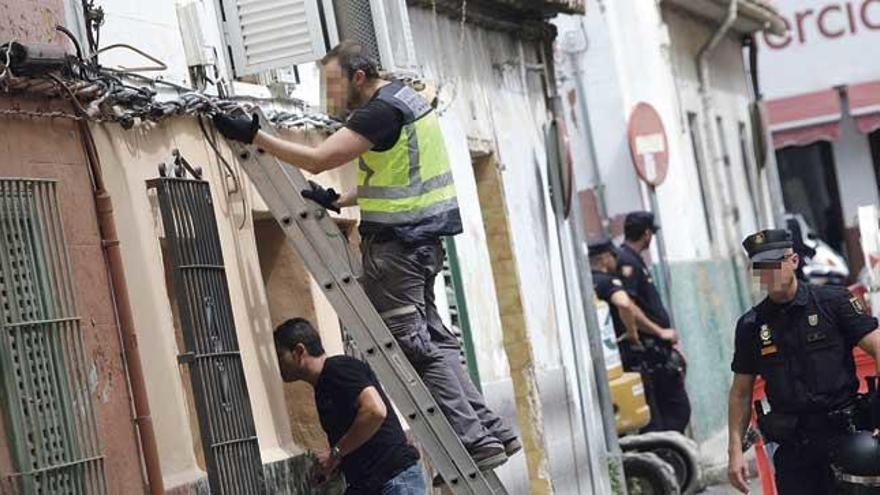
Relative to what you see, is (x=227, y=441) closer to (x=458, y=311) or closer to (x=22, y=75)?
(x=22, y=75)

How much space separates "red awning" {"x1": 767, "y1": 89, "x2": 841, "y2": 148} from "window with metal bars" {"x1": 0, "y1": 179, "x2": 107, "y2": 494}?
1116 inches

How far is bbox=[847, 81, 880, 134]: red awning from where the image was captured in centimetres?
3578

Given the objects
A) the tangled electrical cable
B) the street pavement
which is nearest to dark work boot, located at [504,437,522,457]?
the tangled electrical cable

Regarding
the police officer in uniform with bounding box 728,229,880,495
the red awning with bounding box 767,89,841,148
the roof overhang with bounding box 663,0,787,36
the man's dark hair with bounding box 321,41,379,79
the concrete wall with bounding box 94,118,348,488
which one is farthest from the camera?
the red awning with bounding box 767,89,841,148

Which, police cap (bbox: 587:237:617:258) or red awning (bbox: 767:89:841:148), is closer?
police cap (bbox: 587:237:617:258)

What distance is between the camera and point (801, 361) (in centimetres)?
1109

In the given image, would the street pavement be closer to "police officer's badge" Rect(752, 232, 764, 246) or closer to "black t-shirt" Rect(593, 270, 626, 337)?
"black t-shirt" Rect(593, 270, 626, 337)

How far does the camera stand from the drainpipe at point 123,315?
366 inches

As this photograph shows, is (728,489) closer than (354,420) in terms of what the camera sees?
No

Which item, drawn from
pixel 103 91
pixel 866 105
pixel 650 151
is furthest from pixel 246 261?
pixel 866 105

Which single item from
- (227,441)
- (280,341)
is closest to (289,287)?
(280,341)

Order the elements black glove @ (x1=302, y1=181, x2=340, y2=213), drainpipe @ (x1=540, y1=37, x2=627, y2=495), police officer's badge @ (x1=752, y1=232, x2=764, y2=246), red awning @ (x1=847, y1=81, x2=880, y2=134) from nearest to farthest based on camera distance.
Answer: black glove @ (x1=302, y1=181, x2=340, y2=213) → police officer's badge @ (x1=752, y1=232, x2=764, y2=246) → drainpipe @ (x1=540, y1=37, x2=627, y2=495) → red awning @ (x1=847, y1=81, x2=880, y2=134)

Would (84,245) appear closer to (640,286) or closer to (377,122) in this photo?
(377,122)

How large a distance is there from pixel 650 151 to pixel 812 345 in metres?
12.0
